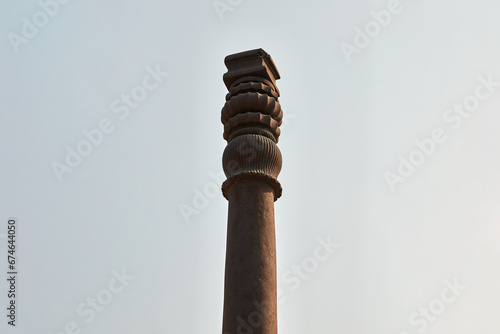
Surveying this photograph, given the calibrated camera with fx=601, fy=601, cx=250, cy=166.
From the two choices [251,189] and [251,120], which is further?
[251,120]

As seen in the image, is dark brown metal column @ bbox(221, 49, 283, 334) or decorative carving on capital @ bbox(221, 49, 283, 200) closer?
dark brown metal column @ bbox(221, 49, 283, 334)

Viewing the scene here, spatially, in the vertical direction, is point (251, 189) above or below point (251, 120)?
below

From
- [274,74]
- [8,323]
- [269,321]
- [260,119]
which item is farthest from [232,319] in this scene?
[8,323]

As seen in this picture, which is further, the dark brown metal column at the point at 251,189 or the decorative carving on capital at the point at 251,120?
the decorative carving on capital at the point at 251,120

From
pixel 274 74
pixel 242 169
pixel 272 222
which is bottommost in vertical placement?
pixel 272 222

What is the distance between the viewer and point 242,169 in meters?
8.46

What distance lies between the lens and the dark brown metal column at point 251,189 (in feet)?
24.6

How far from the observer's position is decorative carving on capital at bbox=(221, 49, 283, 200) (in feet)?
27.9

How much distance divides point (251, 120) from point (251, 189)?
111 centimetres

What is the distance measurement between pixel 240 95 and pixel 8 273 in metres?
7.33

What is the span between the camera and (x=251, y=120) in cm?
884

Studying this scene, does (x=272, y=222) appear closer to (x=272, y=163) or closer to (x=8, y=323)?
(x=272, y=163)

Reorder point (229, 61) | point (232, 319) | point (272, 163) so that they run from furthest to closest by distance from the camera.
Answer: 1. point (229, 61)
2. point (272, 163)
3. point (232, 319)

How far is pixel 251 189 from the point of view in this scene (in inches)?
328
